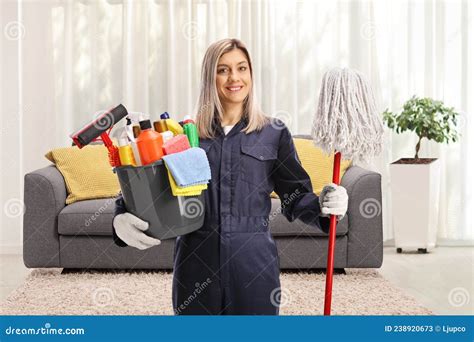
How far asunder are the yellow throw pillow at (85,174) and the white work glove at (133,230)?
7.01ft

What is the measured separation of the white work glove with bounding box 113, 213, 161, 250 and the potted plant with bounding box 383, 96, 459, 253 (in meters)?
2.68

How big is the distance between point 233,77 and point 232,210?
25 cm

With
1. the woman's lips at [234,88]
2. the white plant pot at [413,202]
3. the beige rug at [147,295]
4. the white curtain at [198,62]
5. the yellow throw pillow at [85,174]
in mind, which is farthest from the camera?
the white curtain at [198,62]

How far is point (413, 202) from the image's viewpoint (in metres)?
3.79

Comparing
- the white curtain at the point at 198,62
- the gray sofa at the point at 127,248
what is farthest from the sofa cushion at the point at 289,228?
the white curtain at the point at 198,62

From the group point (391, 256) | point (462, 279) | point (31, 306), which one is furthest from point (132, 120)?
point (391, 256)

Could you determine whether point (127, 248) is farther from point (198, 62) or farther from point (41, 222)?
point (198, 62)

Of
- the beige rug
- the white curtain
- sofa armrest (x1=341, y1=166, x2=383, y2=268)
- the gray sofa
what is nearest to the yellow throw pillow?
the gray sofa

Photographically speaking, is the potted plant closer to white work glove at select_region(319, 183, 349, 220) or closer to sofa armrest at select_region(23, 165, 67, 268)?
sofa armrest at select_region(23, 165, 67, 268)

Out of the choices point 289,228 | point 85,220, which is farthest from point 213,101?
point 85,220

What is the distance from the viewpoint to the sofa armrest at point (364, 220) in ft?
10.5

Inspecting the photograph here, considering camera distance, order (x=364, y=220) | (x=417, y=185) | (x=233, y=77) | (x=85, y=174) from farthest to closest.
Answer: (x=417, y=185), (x=85, y=174), (x=364, y=220), (x=233, y=77)

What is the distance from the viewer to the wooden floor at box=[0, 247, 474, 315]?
9.29ft

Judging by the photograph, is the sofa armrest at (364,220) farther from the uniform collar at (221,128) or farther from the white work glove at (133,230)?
the white work glove at (133,230)
